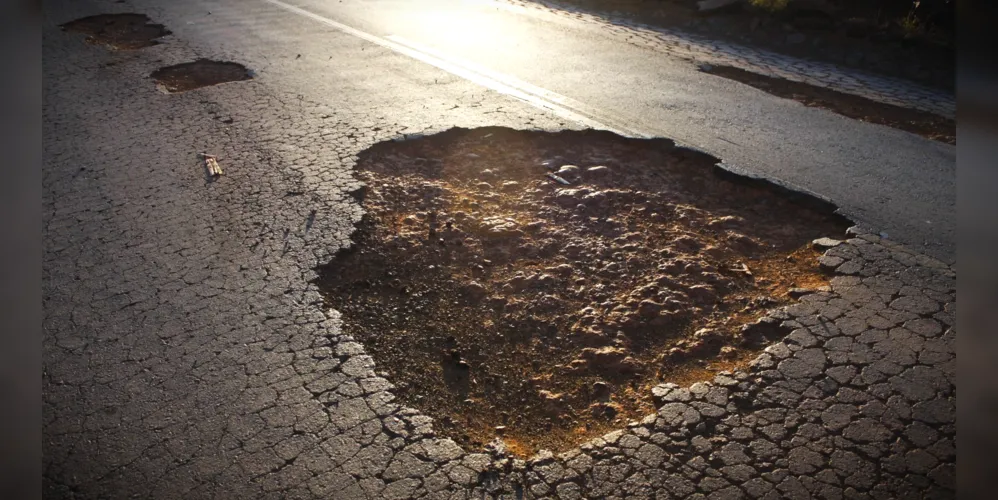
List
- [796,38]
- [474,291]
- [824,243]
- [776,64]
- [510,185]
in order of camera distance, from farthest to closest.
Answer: [796,38] → [776,64] → [510,185] → [824,243] → [474,291]

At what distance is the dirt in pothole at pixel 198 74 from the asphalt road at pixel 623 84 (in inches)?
12.2

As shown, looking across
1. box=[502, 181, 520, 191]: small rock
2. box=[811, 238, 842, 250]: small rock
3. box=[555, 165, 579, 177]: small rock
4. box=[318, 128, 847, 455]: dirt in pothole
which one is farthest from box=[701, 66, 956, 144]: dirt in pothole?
box=[502, 181, 520, 191]: small rock

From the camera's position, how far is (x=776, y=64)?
7.82 m

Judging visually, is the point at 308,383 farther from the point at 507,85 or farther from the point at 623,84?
the point at 623,84

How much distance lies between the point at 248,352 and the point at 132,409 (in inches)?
20.0

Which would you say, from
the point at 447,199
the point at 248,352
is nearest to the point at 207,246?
the point at 248,352

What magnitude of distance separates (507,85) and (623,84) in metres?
1.15

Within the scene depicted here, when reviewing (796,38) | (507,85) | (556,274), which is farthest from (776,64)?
(556,274)

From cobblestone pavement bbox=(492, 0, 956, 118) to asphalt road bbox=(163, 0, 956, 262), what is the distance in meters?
0.30

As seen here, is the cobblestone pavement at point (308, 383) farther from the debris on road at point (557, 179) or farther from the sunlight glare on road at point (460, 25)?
the sunlight glare on road at point (460, 25)

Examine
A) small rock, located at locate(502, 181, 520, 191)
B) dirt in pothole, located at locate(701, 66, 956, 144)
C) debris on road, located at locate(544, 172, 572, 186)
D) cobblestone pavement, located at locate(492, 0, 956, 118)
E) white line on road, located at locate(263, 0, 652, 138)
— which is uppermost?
cobblestone pavement, located at locate(492, 0, 956, 118)

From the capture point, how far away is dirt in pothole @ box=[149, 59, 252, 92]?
654 centimetres

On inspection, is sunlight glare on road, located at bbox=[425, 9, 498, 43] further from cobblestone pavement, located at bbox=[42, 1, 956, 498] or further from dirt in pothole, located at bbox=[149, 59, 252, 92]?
cobblestone pavement, located at bbox=[42, 1, 956, 498]

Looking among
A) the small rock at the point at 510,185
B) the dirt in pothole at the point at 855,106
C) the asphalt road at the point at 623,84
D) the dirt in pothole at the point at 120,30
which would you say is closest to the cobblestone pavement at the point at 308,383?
the asphalt road at the point at 623,84
